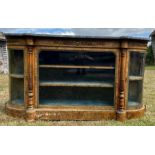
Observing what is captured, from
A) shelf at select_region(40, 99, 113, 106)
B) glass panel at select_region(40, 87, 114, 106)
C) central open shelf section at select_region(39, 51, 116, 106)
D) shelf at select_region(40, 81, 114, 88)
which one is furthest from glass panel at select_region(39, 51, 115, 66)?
shelf at select_region(40, 99, 113, 106)

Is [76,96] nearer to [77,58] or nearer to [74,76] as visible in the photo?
[74,76]

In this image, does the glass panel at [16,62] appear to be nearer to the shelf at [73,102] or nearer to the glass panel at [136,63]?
the shelf at [73,102]

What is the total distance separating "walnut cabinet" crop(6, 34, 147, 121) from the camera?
3.45m

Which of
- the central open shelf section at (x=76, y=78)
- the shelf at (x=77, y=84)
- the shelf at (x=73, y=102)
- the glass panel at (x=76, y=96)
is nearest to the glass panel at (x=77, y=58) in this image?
the central open shelf section at (x=76, y=78)

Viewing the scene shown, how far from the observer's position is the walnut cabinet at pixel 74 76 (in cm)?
345

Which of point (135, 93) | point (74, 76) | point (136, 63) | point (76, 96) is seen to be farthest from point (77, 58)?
point (135, 93)

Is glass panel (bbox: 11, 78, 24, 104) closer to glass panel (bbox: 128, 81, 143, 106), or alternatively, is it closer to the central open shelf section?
the central open shelf section

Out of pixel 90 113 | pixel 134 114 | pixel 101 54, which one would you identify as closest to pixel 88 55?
pixel 101 54

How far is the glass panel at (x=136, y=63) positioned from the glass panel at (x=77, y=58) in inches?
10.4

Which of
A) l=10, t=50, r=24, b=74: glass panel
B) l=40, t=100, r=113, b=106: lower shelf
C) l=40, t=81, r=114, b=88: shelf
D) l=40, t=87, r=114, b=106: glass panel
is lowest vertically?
l=40, t=100, r=113, b=106: lower shelf

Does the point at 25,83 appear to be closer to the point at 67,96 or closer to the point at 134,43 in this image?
the point at 67,96

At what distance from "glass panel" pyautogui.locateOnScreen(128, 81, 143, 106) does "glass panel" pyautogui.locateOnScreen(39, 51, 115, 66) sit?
0.44 m

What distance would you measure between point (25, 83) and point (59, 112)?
566mm

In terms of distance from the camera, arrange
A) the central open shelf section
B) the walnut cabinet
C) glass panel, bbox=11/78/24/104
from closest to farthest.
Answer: the walnut cabinet
the central open shelf section
glass panel, bbox=11/78/24/104
